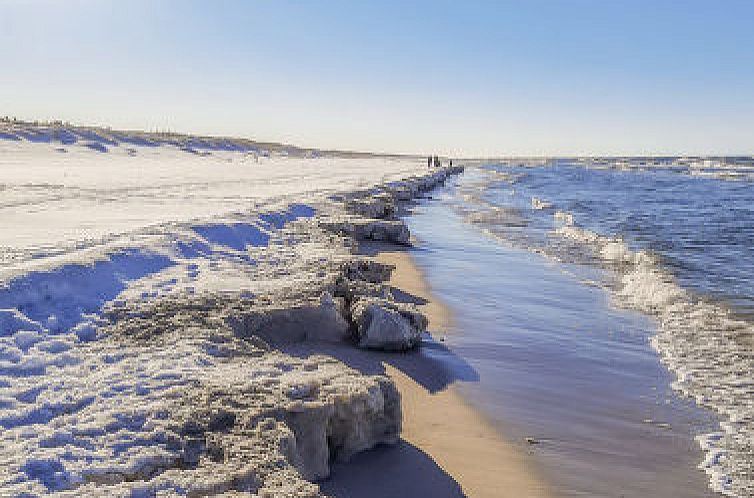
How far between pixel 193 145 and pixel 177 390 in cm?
6279

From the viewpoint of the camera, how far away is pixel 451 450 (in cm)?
505

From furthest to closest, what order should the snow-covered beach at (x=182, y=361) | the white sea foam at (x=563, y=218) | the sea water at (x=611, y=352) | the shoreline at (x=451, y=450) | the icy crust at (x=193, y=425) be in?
1. the white sea foam at (x=563, y=218)
2. the sea water at (x=611, y=352)
3. the shoreline at (x=451, y=450)
4. the snow-covered beach at (x=182, y=361)
5. the icy crust at (x=193, y=425)

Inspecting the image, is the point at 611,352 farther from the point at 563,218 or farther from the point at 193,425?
the point at 563,218

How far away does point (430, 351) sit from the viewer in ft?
24.1

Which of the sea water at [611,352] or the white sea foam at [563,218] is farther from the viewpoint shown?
the white sea foam at [563,218]

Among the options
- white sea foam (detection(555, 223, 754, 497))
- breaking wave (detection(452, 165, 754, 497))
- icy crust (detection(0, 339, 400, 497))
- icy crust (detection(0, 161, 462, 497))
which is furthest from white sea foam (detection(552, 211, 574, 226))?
icy crust (detection(0, 339, 400, 497))

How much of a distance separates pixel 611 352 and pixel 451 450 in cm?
399

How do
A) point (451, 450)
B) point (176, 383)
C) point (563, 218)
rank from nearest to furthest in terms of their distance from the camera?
1. point (176, 383)
2. point (451, 450)
3. point (563, 218)

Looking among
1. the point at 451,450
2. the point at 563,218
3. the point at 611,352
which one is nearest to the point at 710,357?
the point at 611,352

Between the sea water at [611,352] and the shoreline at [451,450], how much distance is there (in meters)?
0.21

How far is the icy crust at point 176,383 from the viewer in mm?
3469

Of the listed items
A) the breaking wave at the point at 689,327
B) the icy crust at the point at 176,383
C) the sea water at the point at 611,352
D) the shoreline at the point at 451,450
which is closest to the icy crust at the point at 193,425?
the icy crust at the point at 176,383

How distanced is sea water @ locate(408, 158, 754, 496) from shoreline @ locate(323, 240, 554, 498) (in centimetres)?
21

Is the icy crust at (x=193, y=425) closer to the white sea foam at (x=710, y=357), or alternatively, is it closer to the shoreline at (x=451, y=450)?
the shoreline at (x=451, y=450)
